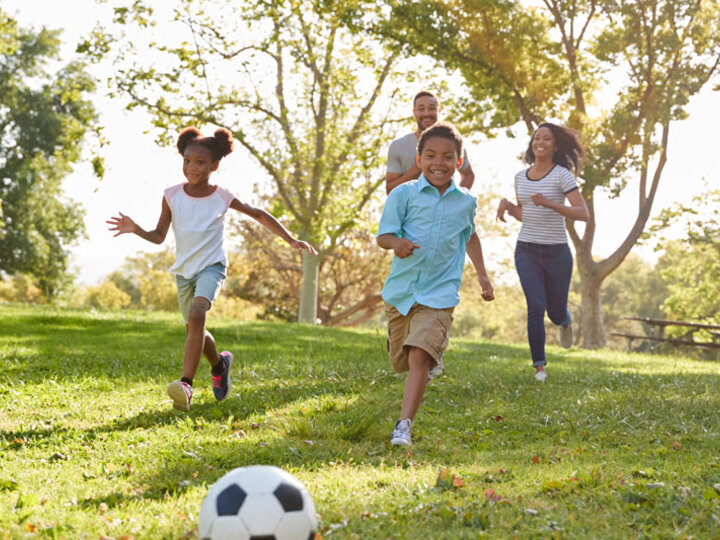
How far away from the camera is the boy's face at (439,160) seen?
5.36 m

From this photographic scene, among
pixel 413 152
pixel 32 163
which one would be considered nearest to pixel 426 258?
pixel 413 152

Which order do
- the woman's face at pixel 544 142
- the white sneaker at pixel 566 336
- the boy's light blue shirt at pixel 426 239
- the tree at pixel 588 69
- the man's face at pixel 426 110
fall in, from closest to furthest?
the boy's light blue shirt at pixel 426 239 < the man's face at pixel 426 110 < the woman's face at pixel 544 142 < the white sneaker at pixel 566 336 < the tree at pixel 588 69

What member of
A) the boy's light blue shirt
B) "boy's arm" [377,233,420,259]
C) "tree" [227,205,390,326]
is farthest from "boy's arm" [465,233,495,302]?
"tree" [227,205,390,326]

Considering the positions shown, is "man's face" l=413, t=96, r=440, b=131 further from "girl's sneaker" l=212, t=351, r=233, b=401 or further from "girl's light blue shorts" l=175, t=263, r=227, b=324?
"girl's sneaker" l=212, t=351, r=233, b=401

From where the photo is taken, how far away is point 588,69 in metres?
21.9

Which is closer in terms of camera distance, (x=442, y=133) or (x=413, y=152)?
(x=442, y=133)

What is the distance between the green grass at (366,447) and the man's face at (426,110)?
8.91ft

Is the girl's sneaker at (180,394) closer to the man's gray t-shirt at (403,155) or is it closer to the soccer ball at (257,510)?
the soccer ball at (257,510)

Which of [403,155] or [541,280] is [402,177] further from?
[541,280]

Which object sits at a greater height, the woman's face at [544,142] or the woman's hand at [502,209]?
the woman's face at [544,142]

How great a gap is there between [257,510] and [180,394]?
10.2 ft

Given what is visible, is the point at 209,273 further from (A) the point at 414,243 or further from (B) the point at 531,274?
(B) the point at 531,274

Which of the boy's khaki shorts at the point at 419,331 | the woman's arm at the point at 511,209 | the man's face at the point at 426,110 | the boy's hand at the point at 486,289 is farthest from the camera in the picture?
the woman's arm at the point at 511,209

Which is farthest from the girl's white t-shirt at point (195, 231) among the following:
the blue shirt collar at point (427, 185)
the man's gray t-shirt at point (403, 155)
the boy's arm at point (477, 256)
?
the man's gray t-shirt at point (403, 155)
